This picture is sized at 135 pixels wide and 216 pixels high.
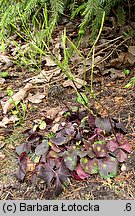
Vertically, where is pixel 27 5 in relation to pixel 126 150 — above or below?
above

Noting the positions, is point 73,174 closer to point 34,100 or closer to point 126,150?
point 126,150

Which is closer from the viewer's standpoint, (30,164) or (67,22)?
(30,164)

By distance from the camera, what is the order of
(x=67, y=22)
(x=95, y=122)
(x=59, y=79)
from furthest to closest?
(x=67, y=22)
(x=59, y=79)
(x=95, y=122)

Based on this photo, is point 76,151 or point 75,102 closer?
point 76,151

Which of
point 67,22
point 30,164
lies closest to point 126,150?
point 30,164
